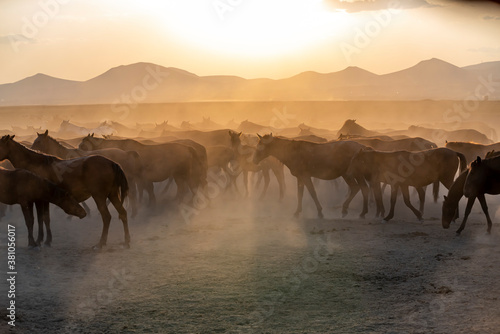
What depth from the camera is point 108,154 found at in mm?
15305

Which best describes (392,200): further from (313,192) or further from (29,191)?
(29,191)

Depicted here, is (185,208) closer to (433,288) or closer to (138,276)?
(138,276)

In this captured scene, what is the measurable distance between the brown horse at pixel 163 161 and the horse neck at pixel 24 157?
4.19m

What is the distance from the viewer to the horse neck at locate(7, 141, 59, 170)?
12148 millimetres

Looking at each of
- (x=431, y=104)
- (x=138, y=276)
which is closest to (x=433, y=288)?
(x=138, y=276)

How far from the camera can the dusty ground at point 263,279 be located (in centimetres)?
773

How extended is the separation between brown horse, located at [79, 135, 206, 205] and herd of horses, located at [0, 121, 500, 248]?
0.03m

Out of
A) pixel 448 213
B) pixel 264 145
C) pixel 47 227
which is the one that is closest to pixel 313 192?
pixel 264 145

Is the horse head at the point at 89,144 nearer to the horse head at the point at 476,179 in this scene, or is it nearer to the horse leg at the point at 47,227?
the horse leg at the point at 47,227

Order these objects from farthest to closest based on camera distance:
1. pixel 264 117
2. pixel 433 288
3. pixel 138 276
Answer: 1. pixel 264 117
2. pixel 138 276
3. pixel 433 288

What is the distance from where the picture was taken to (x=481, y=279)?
9.22m

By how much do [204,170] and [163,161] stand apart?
2170 mm

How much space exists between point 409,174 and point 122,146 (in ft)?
27.9

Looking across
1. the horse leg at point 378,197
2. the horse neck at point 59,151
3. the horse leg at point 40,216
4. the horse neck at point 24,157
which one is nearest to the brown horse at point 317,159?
the horse leg at point 378,197
